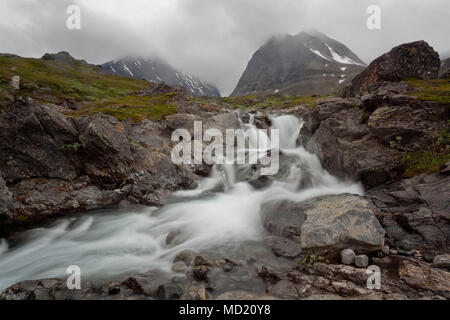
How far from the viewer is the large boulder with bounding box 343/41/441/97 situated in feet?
73.7

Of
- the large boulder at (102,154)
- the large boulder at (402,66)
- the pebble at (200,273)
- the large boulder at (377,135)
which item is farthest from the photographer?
the large boulder at (402,66)

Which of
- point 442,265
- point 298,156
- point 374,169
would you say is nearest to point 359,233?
point 442,265

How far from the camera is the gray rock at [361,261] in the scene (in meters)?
6.96

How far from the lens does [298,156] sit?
59.0 feet

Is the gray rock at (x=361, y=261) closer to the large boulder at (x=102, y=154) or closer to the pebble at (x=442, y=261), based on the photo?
the pebble at (x=442, y=261)

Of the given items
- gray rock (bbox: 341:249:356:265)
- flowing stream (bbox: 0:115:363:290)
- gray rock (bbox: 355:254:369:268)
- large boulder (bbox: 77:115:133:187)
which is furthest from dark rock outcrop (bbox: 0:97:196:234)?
gray rock (bbox: 355:254:369:268)

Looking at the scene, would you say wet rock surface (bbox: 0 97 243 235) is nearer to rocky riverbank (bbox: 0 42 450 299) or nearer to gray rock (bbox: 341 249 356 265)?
rocky riverbank (bbox: 0 42 450 299)

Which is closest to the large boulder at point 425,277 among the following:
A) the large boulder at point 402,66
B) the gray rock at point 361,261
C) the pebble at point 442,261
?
the pebble at point 442,261

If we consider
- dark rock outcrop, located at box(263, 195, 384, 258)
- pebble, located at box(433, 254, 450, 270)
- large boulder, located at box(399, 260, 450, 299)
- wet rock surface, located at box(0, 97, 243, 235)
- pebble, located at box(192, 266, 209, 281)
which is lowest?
pebble, located at box(192, 266, 209, 281)

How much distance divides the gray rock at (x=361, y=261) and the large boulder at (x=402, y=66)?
20.0 meters

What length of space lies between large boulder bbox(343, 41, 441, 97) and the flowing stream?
519 inches
